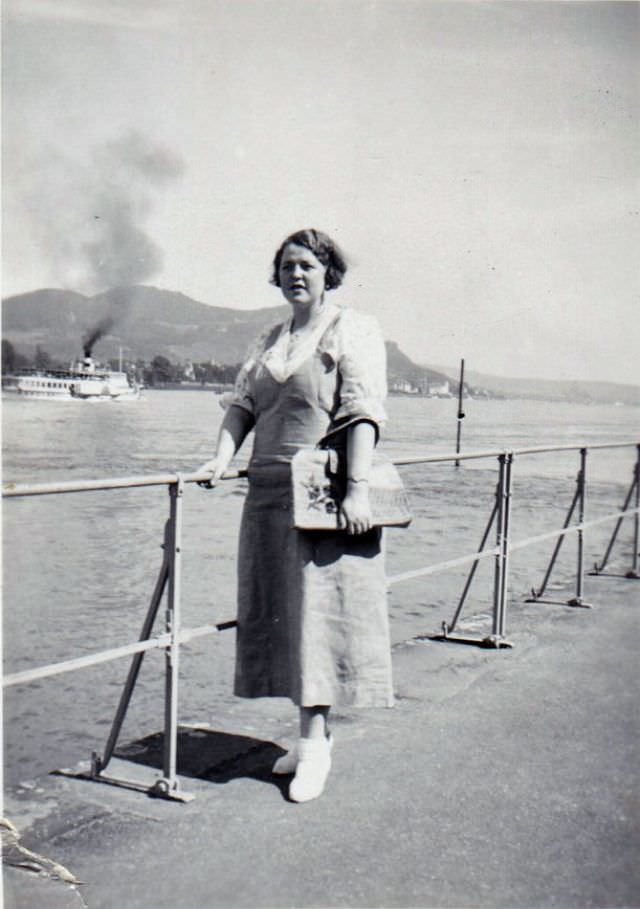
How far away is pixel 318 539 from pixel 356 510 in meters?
0.16

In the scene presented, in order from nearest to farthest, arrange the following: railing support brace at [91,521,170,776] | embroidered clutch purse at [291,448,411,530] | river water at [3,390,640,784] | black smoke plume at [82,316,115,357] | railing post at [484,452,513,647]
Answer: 1. embroidered clutch purse at [291,448,411,530]
2. railing support brace at [91,521,170,776]
3. railing post at [484,452,513,647]
4. river water at [3,390,640,784]
5. black smoke plume at [82,316,115,357]

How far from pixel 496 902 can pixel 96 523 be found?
72.6 feet

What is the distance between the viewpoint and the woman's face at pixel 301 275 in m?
2.97

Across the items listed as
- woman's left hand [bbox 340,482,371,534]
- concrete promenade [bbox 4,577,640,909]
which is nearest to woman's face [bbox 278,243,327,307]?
woman's left hand [bbox 340,482,371,534]

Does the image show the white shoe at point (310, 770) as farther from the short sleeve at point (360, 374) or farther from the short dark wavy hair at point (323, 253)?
the short dark wavy hair at point (323, 253)

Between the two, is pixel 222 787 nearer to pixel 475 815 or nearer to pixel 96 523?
pixel 475 815

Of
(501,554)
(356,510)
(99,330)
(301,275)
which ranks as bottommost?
(501,554)

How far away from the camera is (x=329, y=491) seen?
2865mm

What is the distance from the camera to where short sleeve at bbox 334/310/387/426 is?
113 inches

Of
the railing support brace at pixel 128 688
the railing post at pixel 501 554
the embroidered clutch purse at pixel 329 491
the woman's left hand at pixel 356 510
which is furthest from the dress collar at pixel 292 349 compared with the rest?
the railing post at pixel 501 554

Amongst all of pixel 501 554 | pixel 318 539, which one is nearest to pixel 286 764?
pixel 318 539

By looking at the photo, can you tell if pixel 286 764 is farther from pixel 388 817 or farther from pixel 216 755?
pixel 388 817

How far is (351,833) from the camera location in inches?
105

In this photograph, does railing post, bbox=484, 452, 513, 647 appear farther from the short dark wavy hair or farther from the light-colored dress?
the short dark wavy hair
